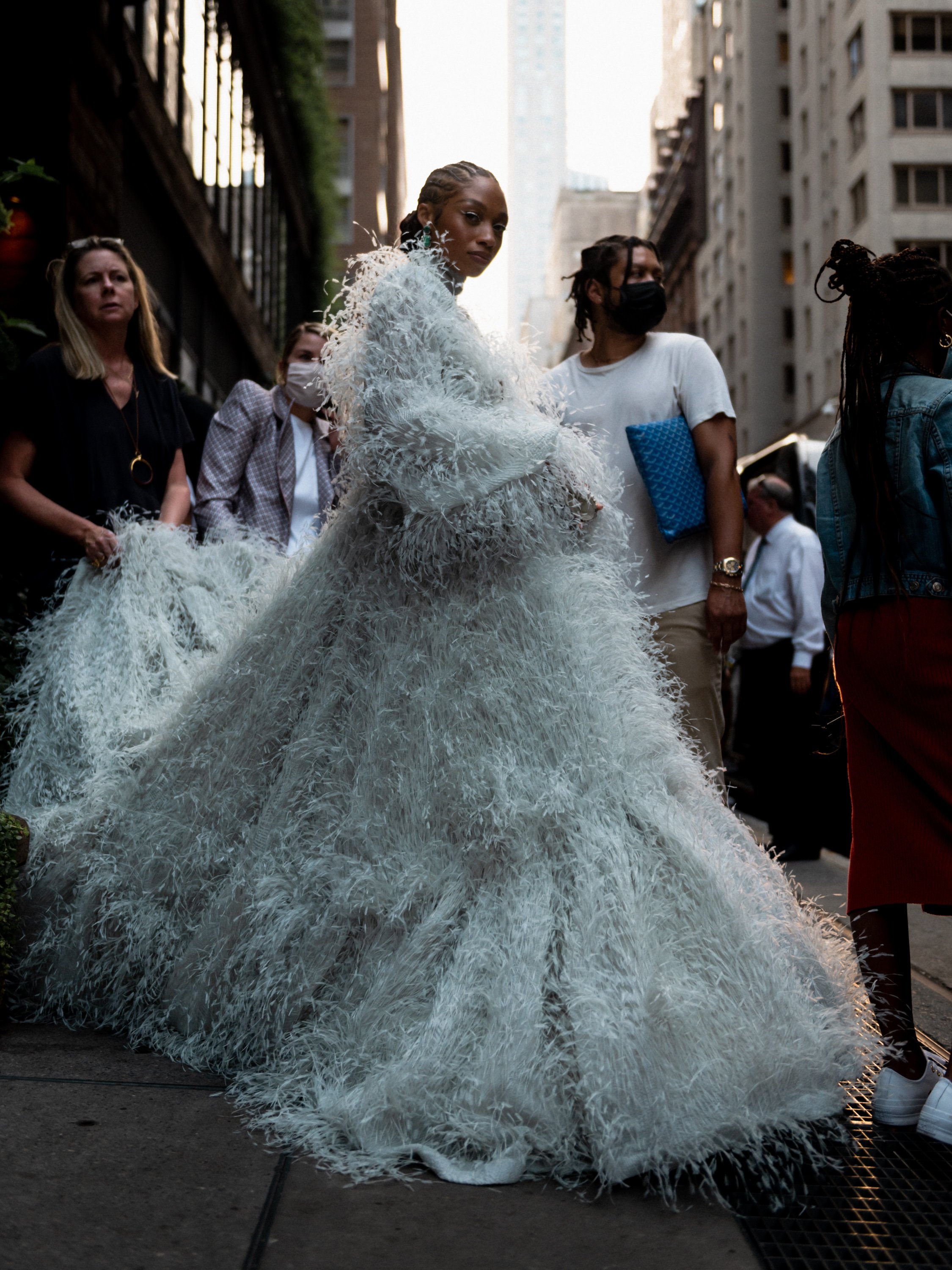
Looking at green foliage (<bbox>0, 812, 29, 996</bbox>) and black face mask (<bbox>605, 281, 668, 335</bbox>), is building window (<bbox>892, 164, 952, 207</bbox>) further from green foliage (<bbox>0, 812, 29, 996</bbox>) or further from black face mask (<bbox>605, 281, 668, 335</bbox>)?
green foliage (<bbox>0, 812, 29, 996</bbox>)

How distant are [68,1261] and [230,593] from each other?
7.56 ft

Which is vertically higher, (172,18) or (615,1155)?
(172,18)

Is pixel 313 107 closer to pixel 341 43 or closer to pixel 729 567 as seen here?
pixel 729 567

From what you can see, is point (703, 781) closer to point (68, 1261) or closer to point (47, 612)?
point (68, 1261)

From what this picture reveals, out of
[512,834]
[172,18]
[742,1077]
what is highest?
[172,18]

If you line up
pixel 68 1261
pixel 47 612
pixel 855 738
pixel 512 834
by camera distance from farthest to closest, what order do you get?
pixel 47 612, pixel 855 738, pixel 512 834, pixel 68 1261

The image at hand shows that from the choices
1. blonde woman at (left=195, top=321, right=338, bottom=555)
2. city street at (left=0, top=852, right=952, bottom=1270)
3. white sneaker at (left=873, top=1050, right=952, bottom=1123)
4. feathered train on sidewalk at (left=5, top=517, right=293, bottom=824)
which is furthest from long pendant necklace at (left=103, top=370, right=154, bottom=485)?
white sneaker at (left=873, top=1050, right=952, bottom=1123)

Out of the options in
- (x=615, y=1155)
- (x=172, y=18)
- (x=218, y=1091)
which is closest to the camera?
(x=615, y=1155)

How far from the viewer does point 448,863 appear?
102 inches

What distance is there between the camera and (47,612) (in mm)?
3836

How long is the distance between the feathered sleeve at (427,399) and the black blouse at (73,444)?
1.44m

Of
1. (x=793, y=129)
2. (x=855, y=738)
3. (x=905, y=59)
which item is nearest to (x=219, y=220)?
(x=855, y=738)

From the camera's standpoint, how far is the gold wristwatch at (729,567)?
141 inches

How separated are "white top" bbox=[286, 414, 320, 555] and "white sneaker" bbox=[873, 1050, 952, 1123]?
2.87 meters
